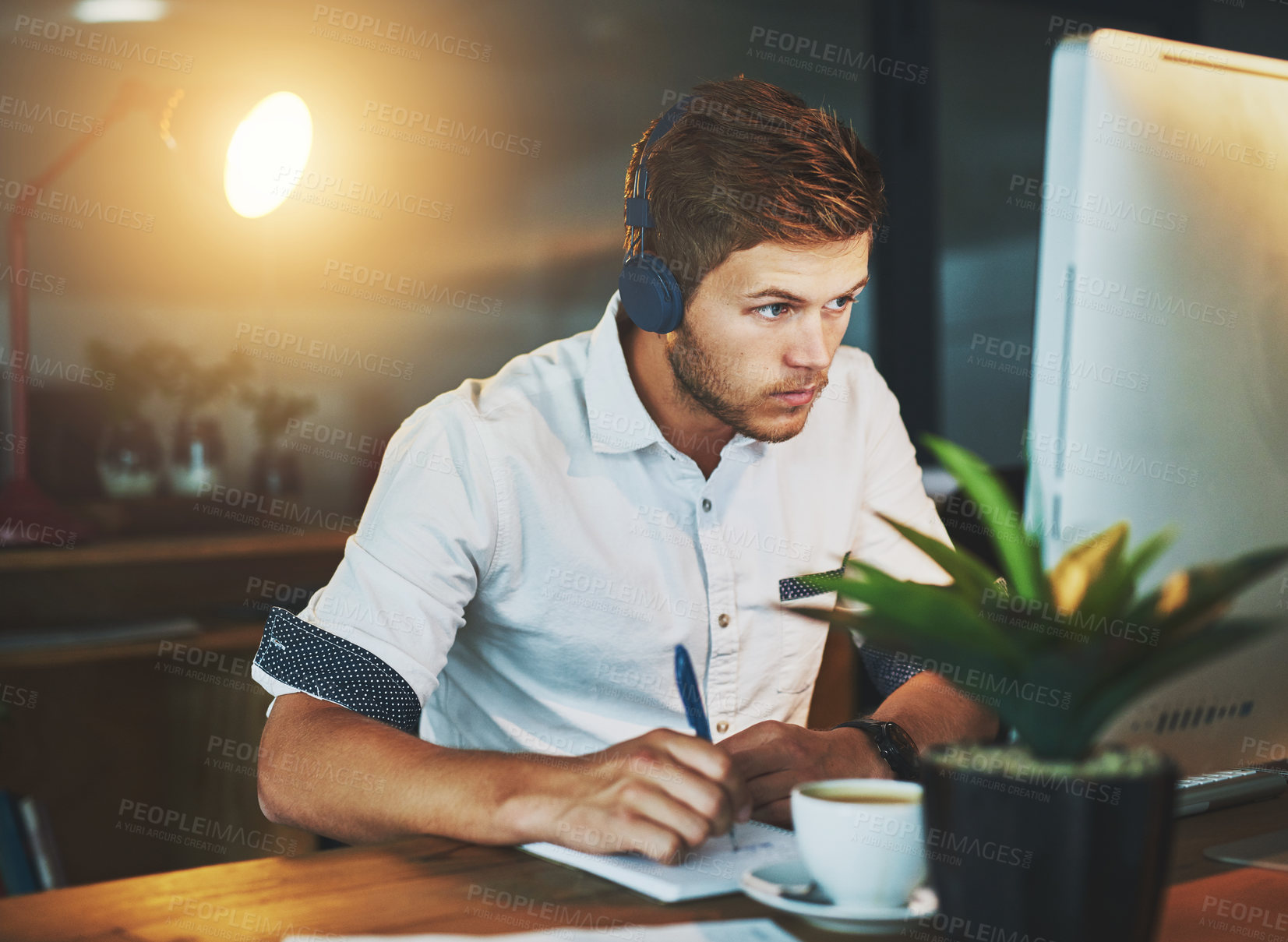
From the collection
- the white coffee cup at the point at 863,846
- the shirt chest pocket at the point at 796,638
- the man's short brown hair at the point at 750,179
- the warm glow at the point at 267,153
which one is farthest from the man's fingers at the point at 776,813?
the warm glow at the point at 267,153

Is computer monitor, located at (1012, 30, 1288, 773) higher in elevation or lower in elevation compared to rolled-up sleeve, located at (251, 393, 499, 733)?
higher

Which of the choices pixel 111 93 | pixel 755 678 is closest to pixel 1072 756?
pixel 755 678

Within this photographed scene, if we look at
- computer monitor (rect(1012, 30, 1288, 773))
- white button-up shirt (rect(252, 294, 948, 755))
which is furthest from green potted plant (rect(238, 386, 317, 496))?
computer monitor (rect(1012, 30, 1288, 773))

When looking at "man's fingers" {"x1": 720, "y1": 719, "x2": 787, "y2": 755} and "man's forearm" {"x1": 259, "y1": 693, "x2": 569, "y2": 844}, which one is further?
"man's fingers" {"x1": 720, "y1": 719, "x2": 787, "y2": 755}

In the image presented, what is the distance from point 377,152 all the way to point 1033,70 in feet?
7.09

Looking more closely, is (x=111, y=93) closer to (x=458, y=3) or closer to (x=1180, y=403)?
(x=458, y=3)

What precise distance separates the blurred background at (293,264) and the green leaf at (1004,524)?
4.86 ft

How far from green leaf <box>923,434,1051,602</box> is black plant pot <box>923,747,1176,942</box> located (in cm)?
9

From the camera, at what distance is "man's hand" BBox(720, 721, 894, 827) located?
0.89 meters

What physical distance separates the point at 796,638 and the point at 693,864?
652mm

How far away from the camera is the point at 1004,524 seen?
562 millimetres

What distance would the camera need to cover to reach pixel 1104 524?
75cm

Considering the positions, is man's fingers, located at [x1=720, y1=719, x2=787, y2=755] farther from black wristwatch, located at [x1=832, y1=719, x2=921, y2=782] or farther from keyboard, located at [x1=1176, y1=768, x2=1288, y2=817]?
keyboard, located at [x1=1176, y1=768, x2=1288, y2=817]

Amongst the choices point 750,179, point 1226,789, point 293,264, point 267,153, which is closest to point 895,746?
point 1226,789
